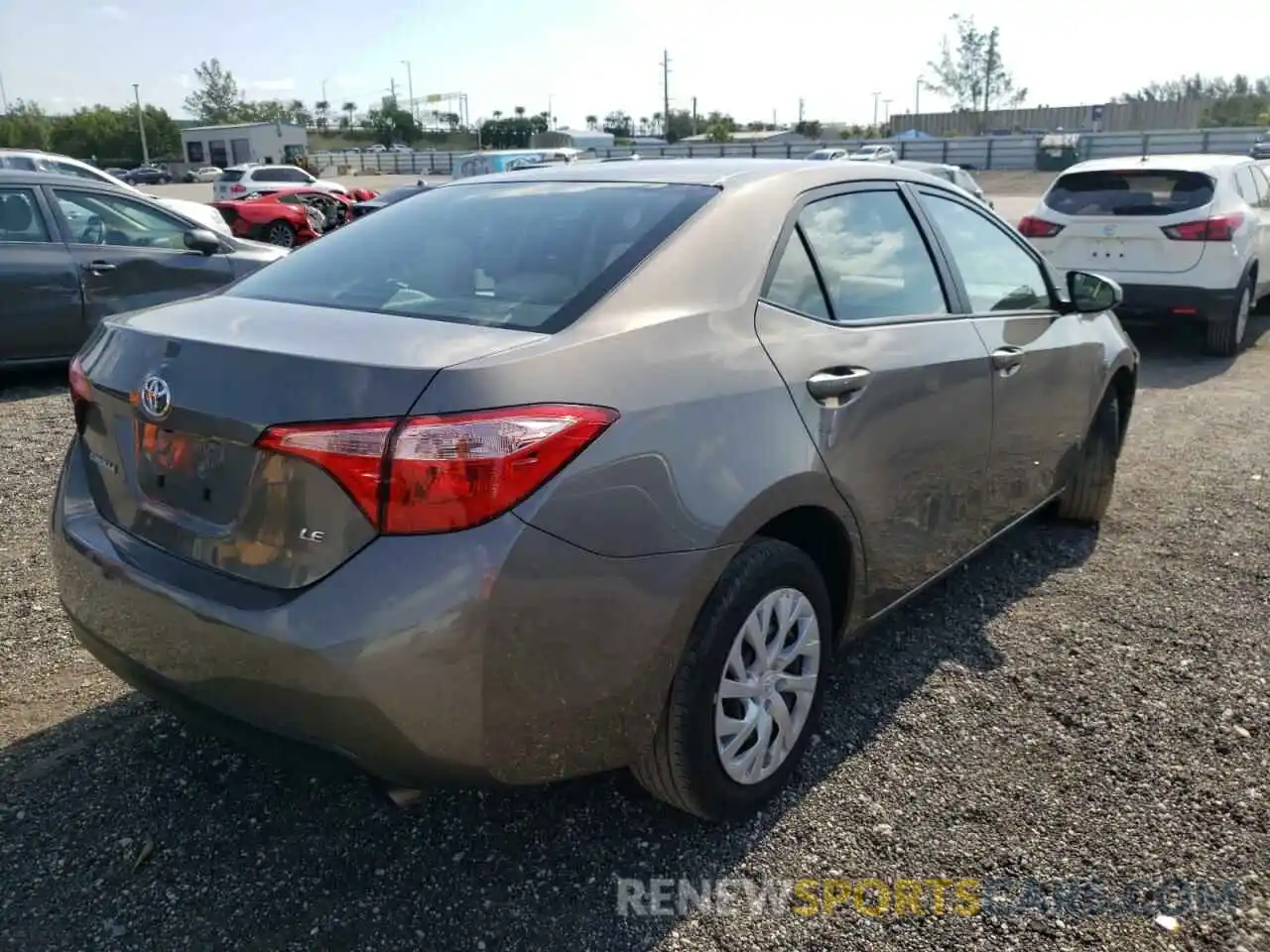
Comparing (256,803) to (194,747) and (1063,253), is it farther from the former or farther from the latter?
(1063,253)

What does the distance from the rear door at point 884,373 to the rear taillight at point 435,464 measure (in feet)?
2.71

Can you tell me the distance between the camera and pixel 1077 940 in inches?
90.6

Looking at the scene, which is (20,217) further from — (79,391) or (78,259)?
(79,391)

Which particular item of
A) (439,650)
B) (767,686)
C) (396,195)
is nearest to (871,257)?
(767,686)

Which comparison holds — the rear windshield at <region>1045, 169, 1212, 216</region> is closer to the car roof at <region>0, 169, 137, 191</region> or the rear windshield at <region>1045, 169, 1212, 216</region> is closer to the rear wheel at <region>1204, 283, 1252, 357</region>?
the rear wheel at <region>1204, 283, 1252, 357</region>

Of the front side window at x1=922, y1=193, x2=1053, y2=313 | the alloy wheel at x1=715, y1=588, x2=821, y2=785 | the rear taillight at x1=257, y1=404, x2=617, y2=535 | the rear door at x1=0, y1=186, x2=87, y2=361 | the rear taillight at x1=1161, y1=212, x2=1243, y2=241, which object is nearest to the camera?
the rear taillight at x1=257, y1=404, x2=617, y2=535

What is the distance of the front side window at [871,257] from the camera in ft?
9.76

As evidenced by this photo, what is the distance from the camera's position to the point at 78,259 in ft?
24.5

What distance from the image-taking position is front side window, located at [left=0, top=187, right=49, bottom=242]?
7270 mm

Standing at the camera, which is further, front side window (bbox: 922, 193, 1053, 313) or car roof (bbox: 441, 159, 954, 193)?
front side window (bbox: 922, 193, 1053, 313)

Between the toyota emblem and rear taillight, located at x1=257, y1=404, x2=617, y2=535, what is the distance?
440 millimetres

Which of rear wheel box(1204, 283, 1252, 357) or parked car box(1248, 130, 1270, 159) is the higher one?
parked car box(1248, 130, 1270, 159)

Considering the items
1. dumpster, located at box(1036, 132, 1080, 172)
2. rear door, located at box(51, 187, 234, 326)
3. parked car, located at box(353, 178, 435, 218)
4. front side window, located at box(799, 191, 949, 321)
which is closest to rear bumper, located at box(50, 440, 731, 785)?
front side window, located at box(799, 191, 949, 321)

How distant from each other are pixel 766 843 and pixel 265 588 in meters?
1.36
